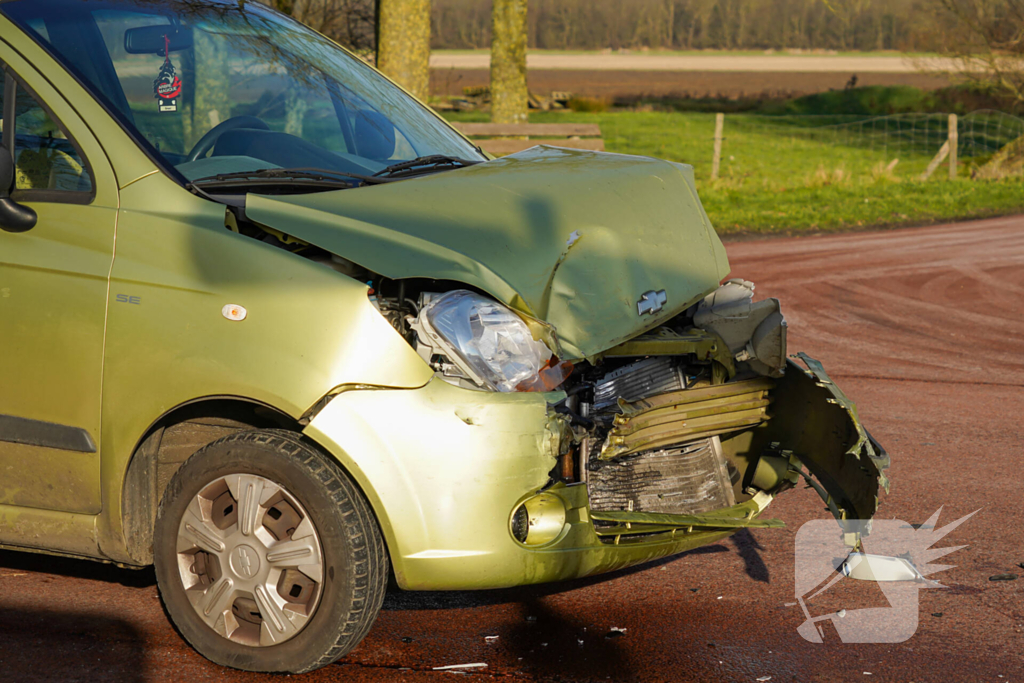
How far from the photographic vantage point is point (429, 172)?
13.3 ft

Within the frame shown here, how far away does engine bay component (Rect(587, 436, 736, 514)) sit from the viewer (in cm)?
366

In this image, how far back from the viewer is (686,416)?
148 inches

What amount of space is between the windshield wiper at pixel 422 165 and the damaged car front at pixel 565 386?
194 millimetres

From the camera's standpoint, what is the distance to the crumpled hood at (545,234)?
119 inches

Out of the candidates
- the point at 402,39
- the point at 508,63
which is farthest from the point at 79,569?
the point at 508,63

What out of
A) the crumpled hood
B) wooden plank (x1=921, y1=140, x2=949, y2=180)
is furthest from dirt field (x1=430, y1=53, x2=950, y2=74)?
the crumpled hood

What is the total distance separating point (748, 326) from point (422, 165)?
1.46 metres

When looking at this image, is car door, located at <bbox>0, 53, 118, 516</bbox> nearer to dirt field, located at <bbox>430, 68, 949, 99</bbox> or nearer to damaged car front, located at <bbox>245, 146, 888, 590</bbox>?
damaged car front, located at <bbox>245, 146, 888, 590</bbox>

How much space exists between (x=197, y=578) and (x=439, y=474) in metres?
0.93

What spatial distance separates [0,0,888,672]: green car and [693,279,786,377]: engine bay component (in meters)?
0.01

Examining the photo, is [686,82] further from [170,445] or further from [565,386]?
[170,445]

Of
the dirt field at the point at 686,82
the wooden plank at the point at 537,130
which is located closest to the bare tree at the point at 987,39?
the wooden plank at the point at 537,130

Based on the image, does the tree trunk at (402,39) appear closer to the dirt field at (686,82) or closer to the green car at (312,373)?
the green car at (312,373)

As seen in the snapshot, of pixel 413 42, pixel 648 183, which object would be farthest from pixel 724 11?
pixel 648 183
